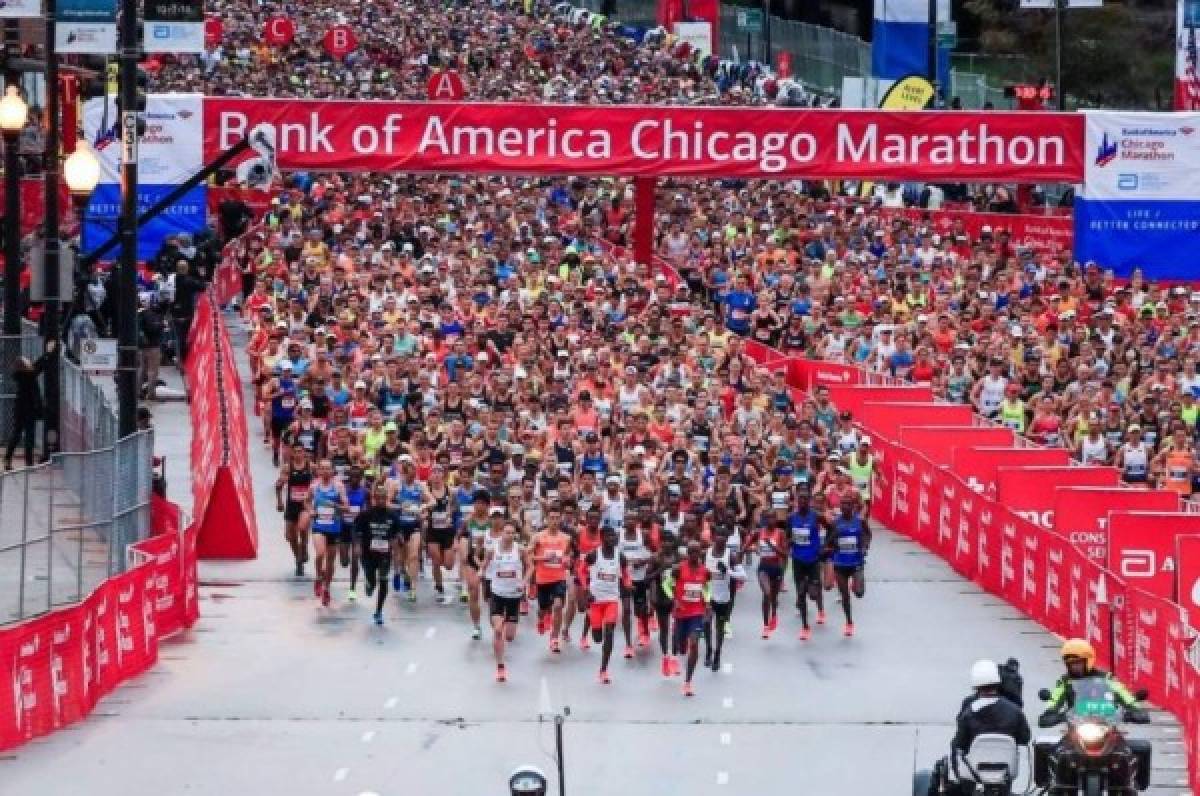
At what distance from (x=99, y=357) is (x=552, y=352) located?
962 cm

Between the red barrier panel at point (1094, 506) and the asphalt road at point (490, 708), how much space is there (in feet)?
3.89

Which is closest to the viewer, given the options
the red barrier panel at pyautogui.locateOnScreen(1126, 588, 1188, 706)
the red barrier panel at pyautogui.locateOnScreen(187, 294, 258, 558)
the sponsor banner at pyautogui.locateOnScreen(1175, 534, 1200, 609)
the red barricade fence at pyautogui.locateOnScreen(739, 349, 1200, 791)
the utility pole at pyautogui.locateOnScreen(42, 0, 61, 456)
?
the red barrier panel at pyautogui.locateOnScreen(1126, 588, 1188, 706)

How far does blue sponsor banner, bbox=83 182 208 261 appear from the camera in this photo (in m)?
41.6

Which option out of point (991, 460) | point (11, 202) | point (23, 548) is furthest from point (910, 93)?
point (23, 548)

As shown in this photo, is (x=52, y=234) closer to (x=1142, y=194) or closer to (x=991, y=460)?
(x=991, y=460)

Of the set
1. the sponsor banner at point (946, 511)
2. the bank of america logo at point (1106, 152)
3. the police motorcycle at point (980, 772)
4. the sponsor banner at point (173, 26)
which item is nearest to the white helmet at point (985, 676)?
the police motorcycle at point (980, 772)

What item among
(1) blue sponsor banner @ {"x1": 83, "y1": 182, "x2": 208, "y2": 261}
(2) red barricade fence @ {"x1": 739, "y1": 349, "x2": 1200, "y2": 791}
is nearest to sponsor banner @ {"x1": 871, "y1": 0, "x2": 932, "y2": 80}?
(1) blue sponsor banner @ {"x1": 83, "y1": 182, "x2": 208, "y2": 261}

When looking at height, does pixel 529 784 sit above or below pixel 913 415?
below

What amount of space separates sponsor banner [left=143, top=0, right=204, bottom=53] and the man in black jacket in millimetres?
4776

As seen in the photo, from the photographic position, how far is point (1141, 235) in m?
44.3

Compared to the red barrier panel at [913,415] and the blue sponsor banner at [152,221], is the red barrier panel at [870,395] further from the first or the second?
the blue sponsor banner at [152,221]

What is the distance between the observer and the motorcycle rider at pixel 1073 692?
17.7 metres

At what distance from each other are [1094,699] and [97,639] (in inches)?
399

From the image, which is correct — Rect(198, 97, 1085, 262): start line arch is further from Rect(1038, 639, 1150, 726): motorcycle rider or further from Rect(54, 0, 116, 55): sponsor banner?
Rect(1038, 639, 1150, 726): motorcycle rider
